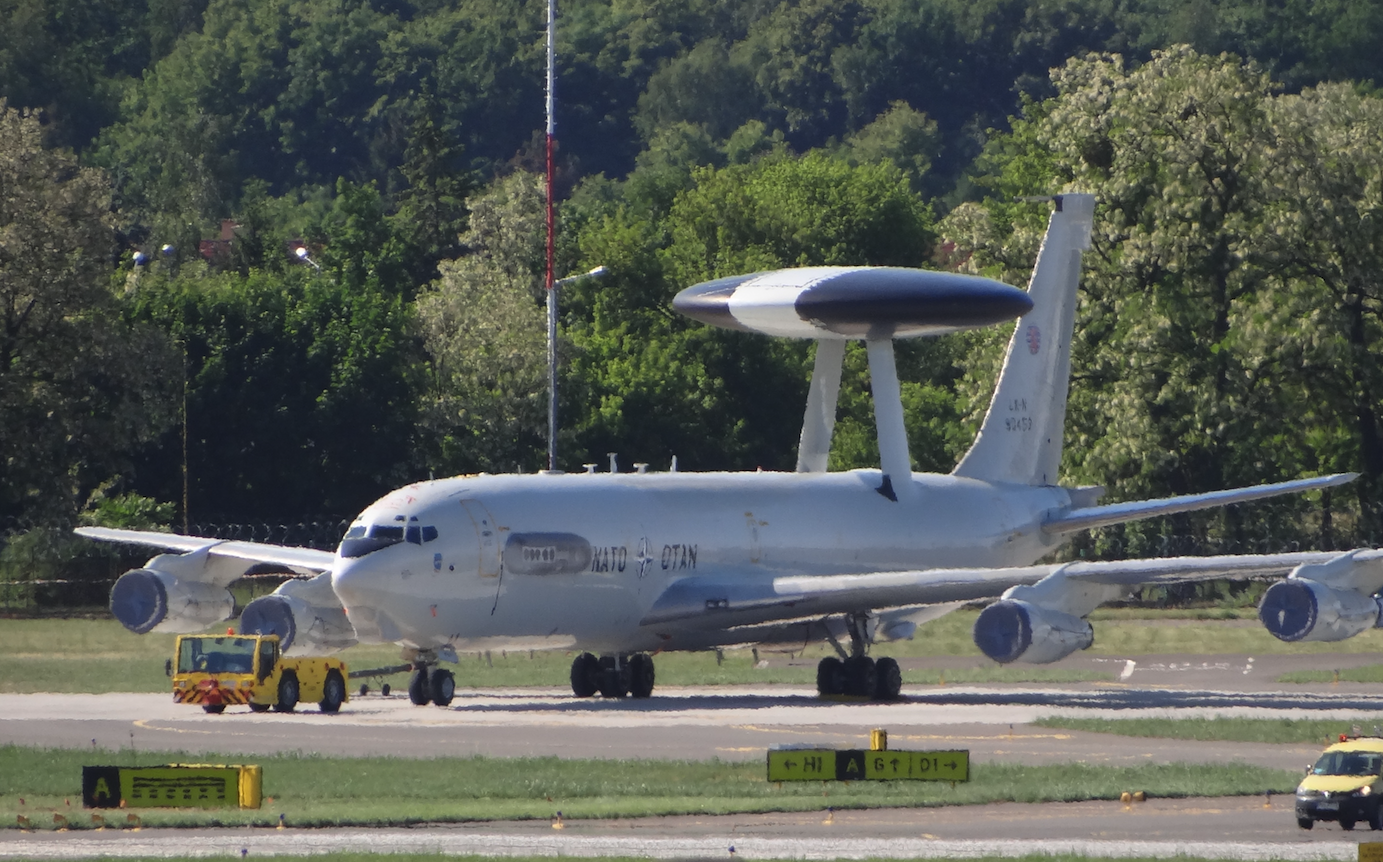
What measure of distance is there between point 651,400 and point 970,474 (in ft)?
132

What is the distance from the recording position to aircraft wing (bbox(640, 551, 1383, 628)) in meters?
41.9

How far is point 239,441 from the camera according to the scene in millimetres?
87062

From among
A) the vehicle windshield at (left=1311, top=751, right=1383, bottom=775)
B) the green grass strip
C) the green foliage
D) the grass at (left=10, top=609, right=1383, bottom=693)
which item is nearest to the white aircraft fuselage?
the grass at (left=10, top=609, right=1383, bottom=693)

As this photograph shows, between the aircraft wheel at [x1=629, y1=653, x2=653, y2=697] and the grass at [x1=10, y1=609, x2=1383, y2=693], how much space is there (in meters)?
A: 4.71

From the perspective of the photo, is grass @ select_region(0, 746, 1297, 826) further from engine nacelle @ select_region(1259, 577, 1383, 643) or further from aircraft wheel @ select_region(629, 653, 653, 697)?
aircraft wheel @ select_region(629, 653, 653, 697)

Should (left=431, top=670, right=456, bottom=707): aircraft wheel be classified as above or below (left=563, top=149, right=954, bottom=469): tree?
below

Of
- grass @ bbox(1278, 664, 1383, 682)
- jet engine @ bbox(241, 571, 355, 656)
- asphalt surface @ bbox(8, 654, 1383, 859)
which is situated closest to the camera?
asphalt surface @ bbox(8, 654, 1383, 859)

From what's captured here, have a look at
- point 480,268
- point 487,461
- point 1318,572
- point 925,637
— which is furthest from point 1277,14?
point 1318,572

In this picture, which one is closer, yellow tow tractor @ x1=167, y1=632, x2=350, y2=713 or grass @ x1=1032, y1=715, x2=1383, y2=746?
grass @ x1=1032, y1=715, x2=1383, y2=746

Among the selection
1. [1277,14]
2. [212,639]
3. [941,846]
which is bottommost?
[941,846]

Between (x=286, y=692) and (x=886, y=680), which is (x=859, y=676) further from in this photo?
(x=286, y=692)

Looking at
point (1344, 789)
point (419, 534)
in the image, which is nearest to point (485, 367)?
point (419, 534)

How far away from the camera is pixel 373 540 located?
4216 cm

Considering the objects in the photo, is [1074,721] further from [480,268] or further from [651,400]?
[480,268]
